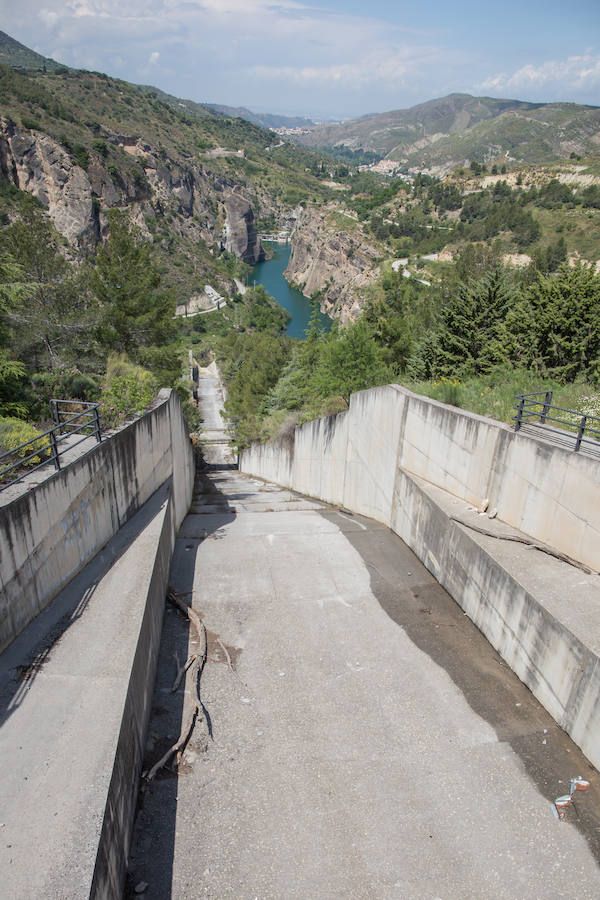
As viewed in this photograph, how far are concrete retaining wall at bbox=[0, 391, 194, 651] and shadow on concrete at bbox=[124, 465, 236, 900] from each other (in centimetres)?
175

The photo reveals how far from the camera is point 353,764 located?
575 cm

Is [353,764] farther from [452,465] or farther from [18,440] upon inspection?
[18,440]

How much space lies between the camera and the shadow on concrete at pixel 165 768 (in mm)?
4535

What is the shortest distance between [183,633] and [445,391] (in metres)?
7.41

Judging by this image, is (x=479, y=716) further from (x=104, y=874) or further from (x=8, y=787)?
(x=8, y=787)

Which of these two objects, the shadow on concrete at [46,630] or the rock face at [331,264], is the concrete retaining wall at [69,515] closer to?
the shadow on concrete at [46,630]

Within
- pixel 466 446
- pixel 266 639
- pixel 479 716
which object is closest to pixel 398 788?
pixel 479 716

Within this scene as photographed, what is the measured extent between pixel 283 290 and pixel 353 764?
130 metres

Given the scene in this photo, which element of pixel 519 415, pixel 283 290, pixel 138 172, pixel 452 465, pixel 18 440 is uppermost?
pixel 138 172

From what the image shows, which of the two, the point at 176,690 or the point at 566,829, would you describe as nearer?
the point at 566,829

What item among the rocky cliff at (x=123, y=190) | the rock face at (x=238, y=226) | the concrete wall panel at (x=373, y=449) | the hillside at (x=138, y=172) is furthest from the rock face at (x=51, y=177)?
the concrete wall panel at (x=373, y=449)

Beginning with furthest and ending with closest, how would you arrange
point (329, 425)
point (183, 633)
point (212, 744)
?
point (329, 425)
point (183, 633)
point (212, 744)

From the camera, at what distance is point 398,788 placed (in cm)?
550

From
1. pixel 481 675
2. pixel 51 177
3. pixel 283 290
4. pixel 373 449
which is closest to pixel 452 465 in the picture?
pixel 373 449
